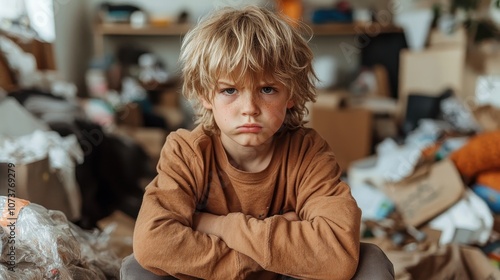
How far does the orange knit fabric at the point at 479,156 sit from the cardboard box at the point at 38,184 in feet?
4.94

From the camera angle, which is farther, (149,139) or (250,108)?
(149,139)

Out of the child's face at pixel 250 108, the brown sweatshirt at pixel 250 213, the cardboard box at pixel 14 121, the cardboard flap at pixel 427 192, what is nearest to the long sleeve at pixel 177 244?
the brown sweatshirt at pixel 250 213

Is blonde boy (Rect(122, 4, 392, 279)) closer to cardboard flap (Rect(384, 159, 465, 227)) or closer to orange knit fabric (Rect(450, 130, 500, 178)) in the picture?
cardboard flap (Rect(384, 159, 465, 227))

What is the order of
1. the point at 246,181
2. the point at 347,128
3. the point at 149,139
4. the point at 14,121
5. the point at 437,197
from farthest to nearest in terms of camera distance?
1. the point at 347,128
2. the point at 149,139
3. the point at 437,197
4. the point at 14,121
5. the point at 246,181

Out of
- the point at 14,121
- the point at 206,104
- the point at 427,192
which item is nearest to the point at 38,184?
the point at 14,121

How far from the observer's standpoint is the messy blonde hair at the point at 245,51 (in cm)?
105

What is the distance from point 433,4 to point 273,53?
3014 mm

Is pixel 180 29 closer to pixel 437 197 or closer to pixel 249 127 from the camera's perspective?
pixel 437 197

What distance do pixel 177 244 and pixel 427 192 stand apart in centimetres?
144

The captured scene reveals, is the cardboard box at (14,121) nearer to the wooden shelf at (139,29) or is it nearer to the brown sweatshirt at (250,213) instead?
the brown sweatshirt at (250,213)

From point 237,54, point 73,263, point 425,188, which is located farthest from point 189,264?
point 425,188

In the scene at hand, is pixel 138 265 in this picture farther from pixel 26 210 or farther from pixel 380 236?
pixel 380 236

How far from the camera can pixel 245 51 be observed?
1.04m

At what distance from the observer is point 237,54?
40.9 inches
